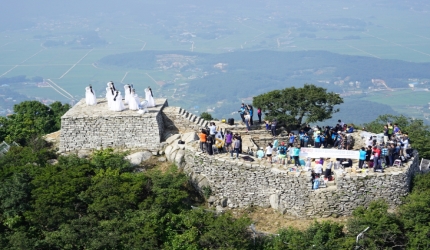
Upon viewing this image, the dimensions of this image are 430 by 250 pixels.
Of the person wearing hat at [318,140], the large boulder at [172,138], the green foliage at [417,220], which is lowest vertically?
the green foliage at [417,220]

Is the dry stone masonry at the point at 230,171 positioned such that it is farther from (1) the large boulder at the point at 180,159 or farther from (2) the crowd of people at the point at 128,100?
(2) the crowd of people at the point at 128,100

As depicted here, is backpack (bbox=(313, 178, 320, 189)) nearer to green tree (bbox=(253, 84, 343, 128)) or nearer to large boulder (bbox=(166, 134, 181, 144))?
green tree (bbox=(253, 84, 343, 128))

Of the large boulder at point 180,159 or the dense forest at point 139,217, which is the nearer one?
the dense forest at point 139,217

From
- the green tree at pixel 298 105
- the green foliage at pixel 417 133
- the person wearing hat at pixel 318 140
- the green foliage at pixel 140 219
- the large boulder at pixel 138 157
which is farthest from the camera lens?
the green tree at pixel 298 105

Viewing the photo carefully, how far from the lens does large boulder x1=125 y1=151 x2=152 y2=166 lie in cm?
2939

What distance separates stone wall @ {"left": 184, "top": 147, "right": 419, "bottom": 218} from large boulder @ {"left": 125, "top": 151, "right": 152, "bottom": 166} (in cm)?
412

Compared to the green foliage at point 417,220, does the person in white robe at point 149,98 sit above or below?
above

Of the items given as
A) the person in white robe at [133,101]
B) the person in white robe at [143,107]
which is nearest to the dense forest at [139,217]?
the person in white robe at [143,107]

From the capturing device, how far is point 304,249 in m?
22.6

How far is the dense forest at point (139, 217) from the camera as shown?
75.8 feet

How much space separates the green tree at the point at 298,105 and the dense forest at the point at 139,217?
8691mm

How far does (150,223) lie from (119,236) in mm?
1524

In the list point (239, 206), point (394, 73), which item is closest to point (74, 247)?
point (239, 206)

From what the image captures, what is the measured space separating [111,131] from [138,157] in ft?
8.86
